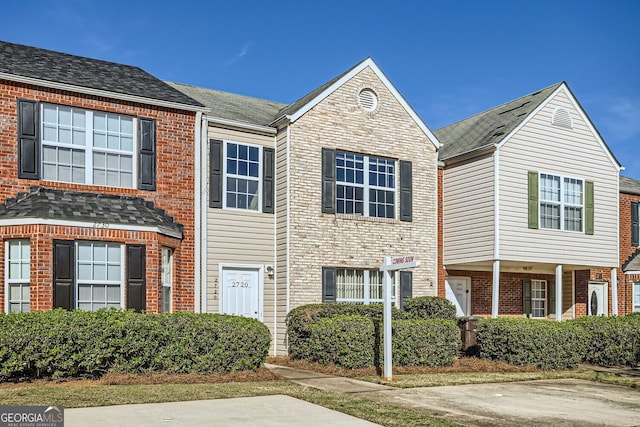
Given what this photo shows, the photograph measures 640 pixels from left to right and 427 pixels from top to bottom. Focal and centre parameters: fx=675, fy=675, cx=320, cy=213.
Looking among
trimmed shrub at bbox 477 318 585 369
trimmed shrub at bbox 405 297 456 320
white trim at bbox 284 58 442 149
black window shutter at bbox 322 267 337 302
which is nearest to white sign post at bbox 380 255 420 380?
trimmed shrub at bbox 477 318 585 369

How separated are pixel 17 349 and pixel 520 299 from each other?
53.8 ft

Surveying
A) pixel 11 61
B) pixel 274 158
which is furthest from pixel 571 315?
pixel 11 61

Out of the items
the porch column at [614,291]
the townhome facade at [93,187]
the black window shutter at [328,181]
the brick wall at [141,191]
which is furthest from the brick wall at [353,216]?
the porch column at [614,291]

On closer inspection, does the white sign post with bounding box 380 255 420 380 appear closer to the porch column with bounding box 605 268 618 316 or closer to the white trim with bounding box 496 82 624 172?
the white trim with bounding box 496 82 624 172

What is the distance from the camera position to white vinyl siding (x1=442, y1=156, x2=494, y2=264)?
19.2 metres

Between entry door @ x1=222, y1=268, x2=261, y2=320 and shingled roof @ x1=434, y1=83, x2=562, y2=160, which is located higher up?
shingled roof @ x1=434, y1=83, x2=562, y2=160

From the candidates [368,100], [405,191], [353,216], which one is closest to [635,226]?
[405,191]

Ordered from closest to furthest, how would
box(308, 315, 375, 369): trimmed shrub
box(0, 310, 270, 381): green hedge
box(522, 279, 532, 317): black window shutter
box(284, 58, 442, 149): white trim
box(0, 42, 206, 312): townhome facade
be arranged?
box(0, 310, 270, 381): green hedge → box(0, 42, 206, 312): townhome facade → box(308, 315, 375, 369): trimmed shrub → box(284, 58, 442, 149): white trim → box(522, 279, 532, 317): black window shutter

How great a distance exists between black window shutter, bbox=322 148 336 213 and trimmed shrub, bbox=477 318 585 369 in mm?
4805

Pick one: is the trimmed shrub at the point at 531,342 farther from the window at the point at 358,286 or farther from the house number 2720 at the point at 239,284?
the house number 2720 at the point at 239,284

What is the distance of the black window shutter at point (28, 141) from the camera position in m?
14.2

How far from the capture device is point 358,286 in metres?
18.2

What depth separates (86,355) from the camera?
11.3 metres

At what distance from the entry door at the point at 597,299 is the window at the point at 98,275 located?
1709 centimetres
